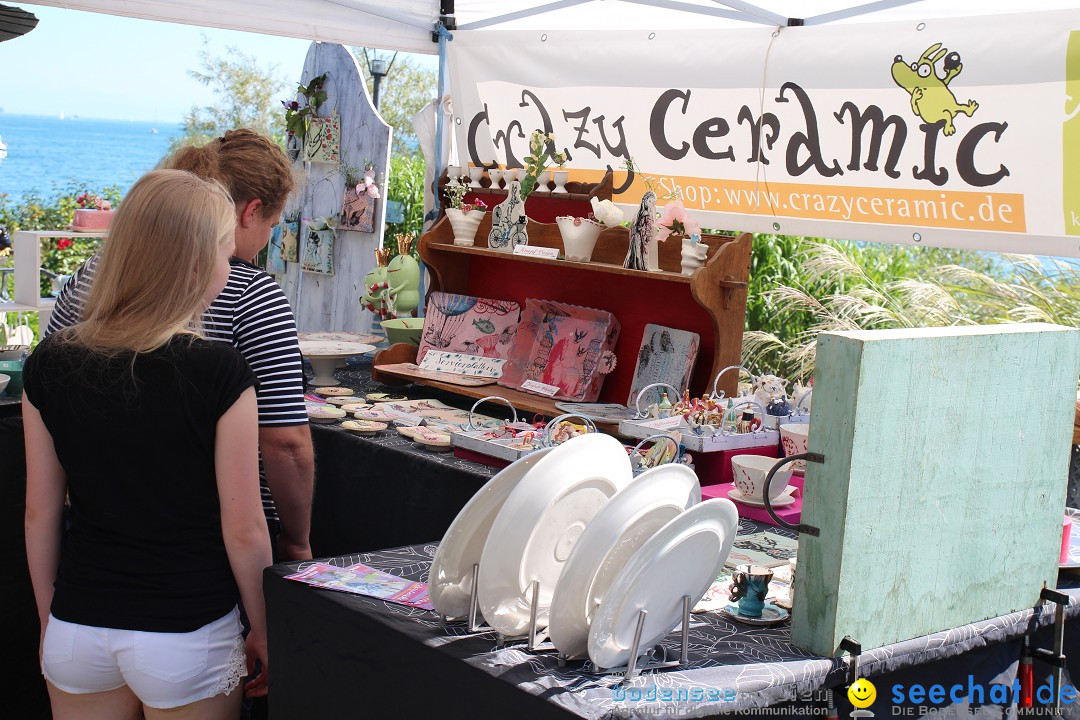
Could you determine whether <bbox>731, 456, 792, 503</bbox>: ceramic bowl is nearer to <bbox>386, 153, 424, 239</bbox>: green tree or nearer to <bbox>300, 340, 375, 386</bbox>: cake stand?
<bbox>300, 340, 375, 386</bbox>: cake stand

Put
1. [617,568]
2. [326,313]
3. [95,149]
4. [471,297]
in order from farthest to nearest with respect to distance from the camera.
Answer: [95,149], [326,313], [471,297], [617,568]

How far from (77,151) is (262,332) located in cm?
4830

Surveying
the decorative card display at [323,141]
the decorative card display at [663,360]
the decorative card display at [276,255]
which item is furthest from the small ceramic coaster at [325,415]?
the decorative card display at [276,255]

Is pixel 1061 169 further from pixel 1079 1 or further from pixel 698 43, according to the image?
pixel 698 43

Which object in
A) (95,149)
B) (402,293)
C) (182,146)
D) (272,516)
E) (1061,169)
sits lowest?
(272,516)

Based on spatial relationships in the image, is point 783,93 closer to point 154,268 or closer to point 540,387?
point 540,387

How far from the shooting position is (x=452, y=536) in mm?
1652

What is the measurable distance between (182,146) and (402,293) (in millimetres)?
2636

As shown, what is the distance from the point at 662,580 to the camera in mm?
1515

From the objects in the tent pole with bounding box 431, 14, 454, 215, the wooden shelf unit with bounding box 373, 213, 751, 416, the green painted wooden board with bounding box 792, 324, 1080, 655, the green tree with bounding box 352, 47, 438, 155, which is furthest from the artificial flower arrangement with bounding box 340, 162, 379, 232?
the green tree with bounding box 352, 47, 438, 155

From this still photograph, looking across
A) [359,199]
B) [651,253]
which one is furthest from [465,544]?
[359,199]

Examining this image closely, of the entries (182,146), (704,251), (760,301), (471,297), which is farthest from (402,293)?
(760,301)

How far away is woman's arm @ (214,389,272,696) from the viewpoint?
5.37ft

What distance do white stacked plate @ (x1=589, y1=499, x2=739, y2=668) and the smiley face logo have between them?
0.26m
